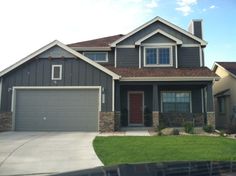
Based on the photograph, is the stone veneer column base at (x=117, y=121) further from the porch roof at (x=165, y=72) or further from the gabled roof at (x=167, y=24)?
the gabled roof at (x=167, y=24)

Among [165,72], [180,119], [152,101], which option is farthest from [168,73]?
[180,119]

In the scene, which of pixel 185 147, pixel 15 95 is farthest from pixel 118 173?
pixel 15 95

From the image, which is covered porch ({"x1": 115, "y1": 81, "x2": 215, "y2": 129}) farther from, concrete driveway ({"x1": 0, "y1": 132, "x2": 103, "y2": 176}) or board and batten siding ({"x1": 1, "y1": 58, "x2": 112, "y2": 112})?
concrete driveway ({"x1": 0, "y1": 132, "x2": 103, "y2": 176})

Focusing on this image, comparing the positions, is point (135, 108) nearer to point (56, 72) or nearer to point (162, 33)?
point (162, 33)

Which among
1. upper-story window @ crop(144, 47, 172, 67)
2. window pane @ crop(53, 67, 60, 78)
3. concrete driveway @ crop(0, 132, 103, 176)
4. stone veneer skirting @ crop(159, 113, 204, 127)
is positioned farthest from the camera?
upper-story window @ crop(144, 47, 172, 67)

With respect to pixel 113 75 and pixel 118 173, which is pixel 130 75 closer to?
pixel 113 75

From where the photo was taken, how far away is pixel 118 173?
2.43 metres

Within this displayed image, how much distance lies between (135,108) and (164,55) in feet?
13.0

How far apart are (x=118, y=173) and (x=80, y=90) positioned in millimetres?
15478

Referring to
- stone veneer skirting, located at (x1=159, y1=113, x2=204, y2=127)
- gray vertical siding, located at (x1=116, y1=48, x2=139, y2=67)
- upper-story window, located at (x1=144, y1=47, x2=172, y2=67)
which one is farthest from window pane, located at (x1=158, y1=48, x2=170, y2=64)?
stone veneer skirting, located at (x1=159, y1=113, x2=204, y2=127)

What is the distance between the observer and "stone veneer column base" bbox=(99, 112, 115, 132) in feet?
56.1

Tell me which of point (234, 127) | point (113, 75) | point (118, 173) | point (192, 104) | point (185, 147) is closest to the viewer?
point (118, 173)

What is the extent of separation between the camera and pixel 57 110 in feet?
58.3

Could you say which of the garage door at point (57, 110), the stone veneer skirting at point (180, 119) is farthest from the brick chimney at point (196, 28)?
the garage door at point (57, 110)
